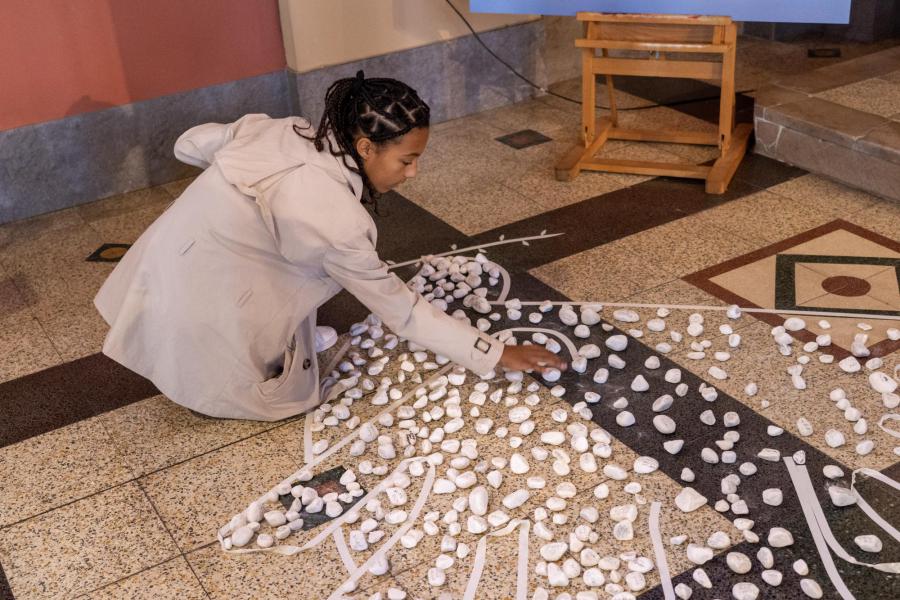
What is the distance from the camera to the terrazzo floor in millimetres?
2066

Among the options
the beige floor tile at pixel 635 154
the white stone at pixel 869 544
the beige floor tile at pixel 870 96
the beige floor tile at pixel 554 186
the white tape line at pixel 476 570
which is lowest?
the white tape line at pixel 476 570

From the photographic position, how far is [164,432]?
2523 millimetres

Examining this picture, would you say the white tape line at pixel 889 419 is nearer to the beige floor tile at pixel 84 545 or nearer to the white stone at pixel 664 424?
the white stone at pixel 664 424

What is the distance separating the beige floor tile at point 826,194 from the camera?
3.44 meters

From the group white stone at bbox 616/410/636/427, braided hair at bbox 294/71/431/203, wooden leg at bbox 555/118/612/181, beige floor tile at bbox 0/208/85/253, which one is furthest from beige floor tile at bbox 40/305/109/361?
wooden leg at bbox 555/118/612/181

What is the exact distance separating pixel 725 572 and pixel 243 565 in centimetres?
97

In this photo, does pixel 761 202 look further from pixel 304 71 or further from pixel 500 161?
pixel 304 71

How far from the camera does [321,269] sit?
2.35 metres

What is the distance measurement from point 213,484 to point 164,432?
28 centimetres

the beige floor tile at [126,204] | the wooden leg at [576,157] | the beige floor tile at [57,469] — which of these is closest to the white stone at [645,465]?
the beige floor tile at [57,469]

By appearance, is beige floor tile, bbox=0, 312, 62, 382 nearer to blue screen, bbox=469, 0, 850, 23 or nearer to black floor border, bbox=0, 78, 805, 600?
black floor border, bbox=0, 78, 805, 600

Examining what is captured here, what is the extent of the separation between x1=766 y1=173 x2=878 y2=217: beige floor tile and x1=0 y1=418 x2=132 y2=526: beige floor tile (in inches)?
95.0

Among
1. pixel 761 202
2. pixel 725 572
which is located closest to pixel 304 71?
pixel 761 202

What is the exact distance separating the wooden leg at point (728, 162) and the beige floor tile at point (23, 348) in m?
2.25
